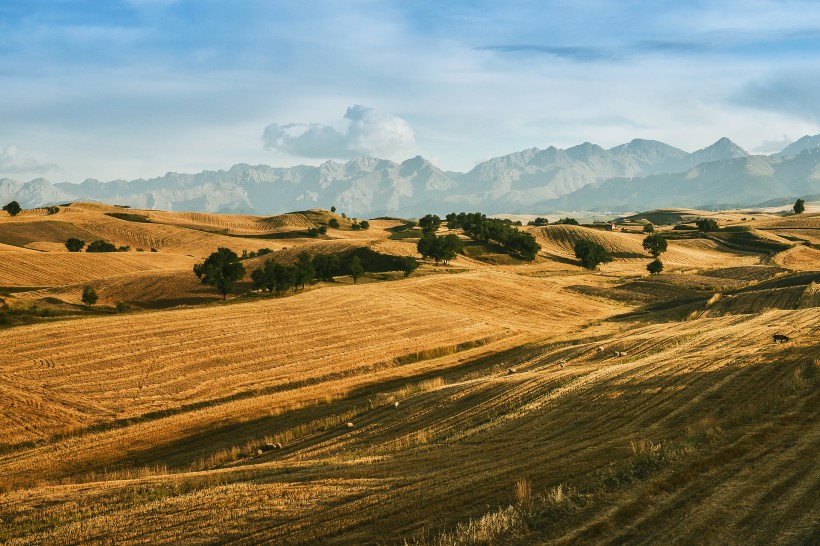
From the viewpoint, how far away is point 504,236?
135500mm

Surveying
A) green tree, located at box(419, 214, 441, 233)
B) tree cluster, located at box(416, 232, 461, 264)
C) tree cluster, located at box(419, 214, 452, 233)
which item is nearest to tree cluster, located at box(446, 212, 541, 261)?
tree cluster, located at box(416, 232, 461, 264)

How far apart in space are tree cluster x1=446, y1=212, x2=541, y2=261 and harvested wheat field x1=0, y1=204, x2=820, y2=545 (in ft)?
162

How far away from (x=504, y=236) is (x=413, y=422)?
4301 inches

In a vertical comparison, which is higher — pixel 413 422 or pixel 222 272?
pixel 222 272

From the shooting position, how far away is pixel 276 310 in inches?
2491

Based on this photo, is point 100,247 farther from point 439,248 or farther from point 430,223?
point 430,223

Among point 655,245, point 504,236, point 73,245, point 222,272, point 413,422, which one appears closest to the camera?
point 413,422

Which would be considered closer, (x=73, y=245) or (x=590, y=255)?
(x=590, y=255)

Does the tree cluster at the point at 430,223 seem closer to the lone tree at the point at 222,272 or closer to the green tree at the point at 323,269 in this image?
the green tree at the point at 323,269

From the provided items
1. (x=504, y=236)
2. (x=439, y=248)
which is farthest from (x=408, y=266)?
(x=504, y=236)

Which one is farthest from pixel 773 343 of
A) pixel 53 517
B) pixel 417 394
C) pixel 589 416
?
pixel 53 517

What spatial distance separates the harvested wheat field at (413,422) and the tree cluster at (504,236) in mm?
49248

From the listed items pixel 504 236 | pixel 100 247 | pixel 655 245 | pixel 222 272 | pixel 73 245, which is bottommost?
pixel 222 272

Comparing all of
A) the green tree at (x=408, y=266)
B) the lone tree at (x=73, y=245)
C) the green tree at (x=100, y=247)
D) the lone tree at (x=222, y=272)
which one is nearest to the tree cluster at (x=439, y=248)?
the green tree at (x=408, y=266)
